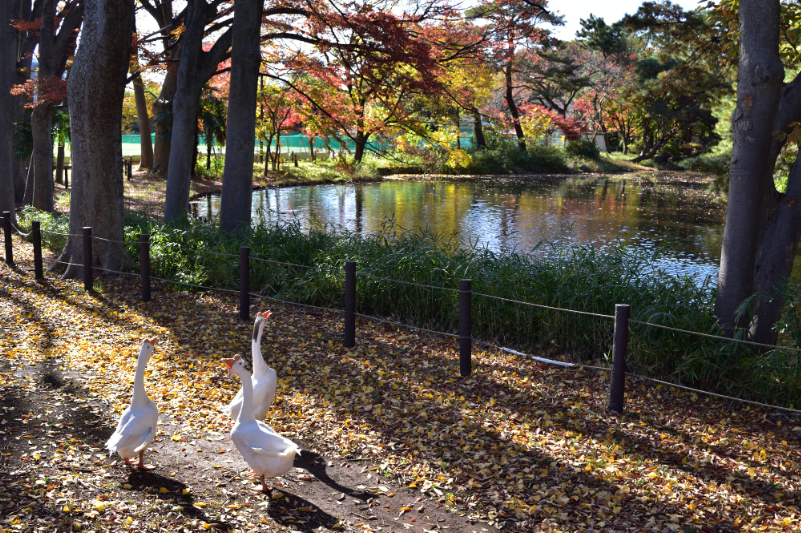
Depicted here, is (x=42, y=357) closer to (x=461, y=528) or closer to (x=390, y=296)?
(x=390, y=296)

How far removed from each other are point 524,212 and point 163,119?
44.4 ft

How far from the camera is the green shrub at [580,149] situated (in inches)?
1641

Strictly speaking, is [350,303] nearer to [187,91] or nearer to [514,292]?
[514,292]

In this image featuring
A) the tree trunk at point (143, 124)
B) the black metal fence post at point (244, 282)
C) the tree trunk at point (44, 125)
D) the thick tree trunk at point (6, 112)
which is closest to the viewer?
the black metal fence post at point (244, 282)

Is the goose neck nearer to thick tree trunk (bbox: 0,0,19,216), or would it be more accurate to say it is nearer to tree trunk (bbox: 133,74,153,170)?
thick tree trunk (bbox: 0,0,19,216)

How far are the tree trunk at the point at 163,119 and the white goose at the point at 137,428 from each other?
59.6 ft

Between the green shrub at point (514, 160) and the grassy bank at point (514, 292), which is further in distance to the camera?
the green shrub at point (514, 160)

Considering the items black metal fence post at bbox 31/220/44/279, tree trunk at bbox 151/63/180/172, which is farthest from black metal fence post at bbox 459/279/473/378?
tree trunk at bbox 151/63/180/172

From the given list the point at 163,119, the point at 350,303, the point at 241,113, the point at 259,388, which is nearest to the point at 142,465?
the point at 259,388

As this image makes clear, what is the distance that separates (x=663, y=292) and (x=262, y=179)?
24.3 meters

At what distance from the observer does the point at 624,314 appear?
5.16m

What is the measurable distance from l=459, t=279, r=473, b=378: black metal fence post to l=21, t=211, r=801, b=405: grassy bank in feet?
1.99

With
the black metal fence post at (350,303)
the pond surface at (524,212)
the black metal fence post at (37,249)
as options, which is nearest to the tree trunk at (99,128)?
the black metal fence post at (37,249)

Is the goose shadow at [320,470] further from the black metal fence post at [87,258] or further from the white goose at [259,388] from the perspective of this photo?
the black metal fence post at [87,258]
